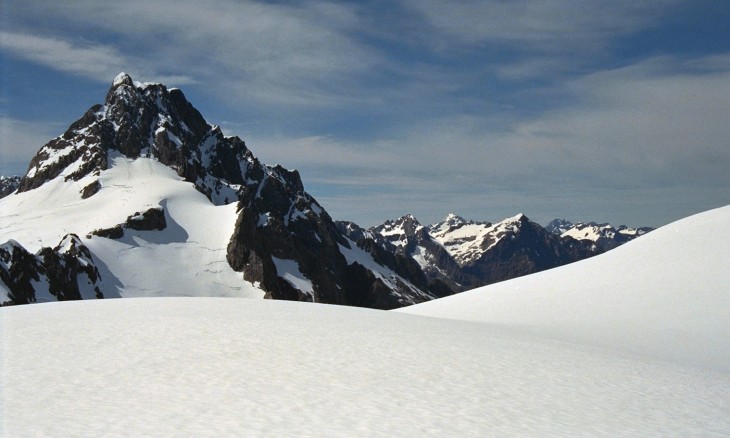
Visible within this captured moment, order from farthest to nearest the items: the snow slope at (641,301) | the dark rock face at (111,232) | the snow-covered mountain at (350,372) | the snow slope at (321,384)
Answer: the dark rock face at (111,232) < the snow slope at (641,301) < the snow-covered mountain at (350,372) < the snow slope at (321,384)

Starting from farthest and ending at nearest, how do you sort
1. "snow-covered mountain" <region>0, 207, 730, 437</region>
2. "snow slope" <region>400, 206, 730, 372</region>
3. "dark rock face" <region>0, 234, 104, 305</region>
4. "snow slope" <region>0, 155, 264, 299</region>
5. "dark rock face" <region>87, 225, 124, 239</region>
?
1. "dark rock face" <region>87, 225, 124, 239</region>
2. "snow slope" <region>0, 155, 264, 299</region>
3. "dark rock face" <region>0, 234, 104, 305</region>
4. "snow slope" <region>400, 206, 730, 372</region>
5. "snow-covered mountain" <region>0, 207, 730, 437</region>

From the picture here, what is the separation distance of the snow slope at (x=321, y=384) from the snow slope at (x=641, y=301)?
15.1 ft

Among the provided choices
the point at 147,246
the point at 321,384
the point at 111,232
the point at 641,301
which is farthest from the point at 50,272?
the point at 321,384

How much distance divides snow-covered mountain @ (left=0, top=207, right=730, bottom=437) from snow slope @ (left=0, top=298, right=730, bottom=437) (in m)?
0.06

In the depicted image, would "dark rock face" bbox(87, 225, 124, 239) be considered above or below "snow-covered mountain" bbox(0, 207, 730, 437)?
above

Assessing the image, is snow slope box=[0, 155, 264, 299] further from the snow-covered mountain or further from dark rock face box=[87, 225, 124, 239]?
the snow-covered mountain

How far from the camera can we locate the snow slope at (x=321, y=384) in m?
10.8

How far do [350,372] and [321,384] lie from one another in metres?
1.61

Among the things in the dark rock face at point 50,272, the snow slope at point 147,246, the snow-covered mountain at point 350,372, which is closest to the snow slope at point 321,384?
the snow-covered mountain at point 350,372

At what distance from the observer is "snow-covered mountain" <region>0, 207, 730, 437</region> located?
36.1ft

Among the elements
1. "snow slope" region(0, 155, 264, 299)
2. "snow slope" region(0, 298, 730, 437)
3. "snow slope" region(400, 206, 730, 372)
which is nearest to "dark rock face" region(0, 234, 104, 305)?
"snow slope" region(0, 155, 264, 299)

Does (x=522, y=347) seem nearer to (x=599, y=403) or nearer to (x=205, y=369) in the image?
(x=599, y=403)

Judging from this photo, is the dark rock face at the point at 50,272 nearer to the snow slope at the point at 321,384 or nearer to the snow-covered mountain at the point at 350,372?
the snow-covered mountain at the point at 350,372

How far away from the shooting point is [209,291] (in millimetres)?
161375
